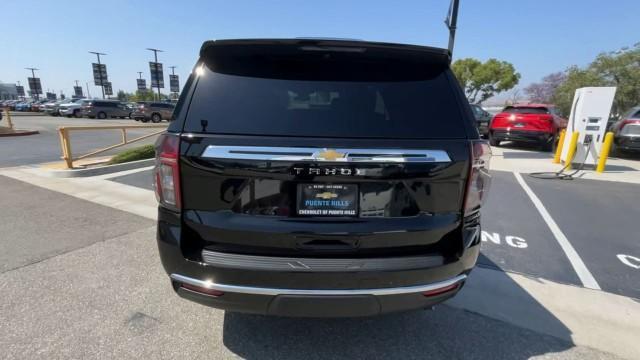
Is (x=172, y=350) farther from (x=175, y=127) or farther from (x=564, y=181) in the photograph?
(x=564, y=181)

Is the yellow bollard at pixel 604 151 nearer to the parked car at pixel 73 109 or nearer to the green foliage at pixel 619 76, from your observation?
the green foliage at pixel 619 76

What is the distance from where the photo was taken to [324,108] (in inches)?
75.5

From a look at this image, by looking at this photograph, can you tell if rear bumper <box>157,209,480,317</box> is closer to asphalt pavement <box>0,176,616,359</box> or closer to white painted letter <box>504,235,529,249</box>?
asphalt pavement <box>0,176,616,359</box>

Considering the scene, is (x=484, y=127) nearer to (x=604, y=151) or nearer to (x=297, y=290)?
(x=604, y=151)

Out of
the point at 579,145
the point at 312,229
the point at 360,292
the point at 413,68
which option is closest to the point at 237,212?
the point at 312,229

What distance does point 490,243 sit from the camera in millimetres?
4066

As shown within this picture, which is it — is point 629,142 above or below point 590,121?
below

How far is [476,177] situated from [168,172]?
1806 millimetres

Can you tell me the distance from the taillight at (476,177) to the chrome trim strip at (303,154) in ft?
1.53

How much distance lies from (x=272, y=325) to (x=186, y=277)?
93 centimetres

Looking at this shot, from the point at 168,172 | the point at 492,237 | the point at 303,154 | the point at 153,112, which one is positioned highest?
the point at 303,154

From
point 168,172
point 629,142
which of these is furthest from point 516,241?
point 629,142

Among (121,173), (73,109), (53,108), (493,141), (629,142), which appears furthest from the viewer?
(53,108)

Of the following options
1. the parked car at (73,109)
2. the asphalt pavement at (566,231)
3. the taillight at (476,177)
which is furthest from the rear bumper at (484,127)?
the parked car at (73,109)
